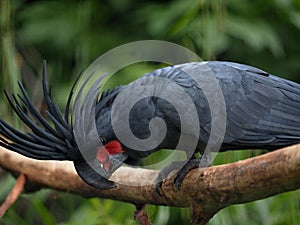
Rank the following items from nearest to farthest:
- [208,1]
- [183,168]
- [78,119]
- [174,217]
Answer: [78,119] → [183,168] → [208,1] → [174,217]

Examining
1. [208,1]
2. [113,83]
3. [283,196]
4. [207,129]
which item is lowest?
[283,196]

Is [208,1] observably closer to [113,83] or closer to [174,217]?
[113,83]

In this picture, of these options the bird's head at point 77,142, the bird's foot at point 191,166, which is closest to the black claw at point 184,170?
the bird's foot at point 191,166

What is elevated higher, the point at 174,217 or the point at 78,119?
the point at 78,119

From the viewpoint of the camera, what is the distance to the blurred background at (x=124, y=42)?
2307 mm

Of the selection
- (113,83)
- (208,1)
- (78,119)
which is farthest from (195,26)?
(78,119)

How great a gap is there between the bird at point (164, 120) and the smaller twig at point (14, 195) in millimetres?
542

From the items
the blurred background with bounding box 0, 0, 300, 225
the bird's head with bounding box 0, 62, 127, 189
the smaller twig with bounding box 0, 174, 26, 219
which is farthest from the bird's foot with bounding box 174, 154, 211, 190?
the smaller twig with bounding box 0, 174, 26, 219

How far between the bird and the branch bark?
55mm

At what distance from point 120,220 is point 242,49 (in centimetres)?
95

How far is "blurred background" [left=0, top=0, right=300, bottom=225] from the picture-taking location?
2307mm

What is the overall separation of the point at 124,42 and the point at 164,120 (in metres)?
1.25

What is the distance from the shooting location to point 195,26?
2.39m

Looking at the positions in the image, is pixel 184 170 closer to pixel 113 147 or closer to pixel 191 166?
pixel 191 166
